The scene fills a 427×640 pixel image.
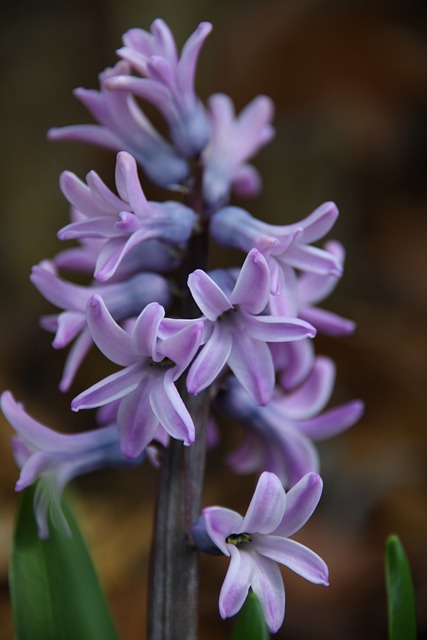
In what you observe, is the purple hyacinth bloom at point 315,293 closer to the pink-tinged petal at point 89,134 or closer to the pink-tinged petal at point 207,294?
the pink-tinged petal at point 207,294

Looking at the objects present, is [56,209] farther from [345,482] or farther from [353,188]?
[345,482]

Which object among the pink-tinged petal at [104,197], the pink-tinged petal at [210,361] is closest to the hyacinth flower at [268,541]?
the pink-tinged petal at [210,361]

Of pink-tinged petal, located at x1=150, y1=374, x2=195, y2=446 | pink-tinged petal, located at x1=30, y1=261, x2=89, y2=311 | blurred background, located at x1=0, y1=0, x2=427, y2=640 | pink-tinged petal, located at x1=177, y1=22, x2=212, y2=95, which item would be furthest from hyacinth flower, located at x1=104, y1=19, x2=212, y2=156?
blurred background, located at x1=0, y1=0, x2=427, y2=640

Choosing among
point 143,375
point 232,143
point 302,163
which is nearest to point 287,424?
point 143,375

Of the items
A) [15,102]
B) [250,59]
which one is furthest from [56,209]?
[250,59]

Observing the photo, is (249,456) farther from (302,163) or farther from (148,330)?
(302,163)
